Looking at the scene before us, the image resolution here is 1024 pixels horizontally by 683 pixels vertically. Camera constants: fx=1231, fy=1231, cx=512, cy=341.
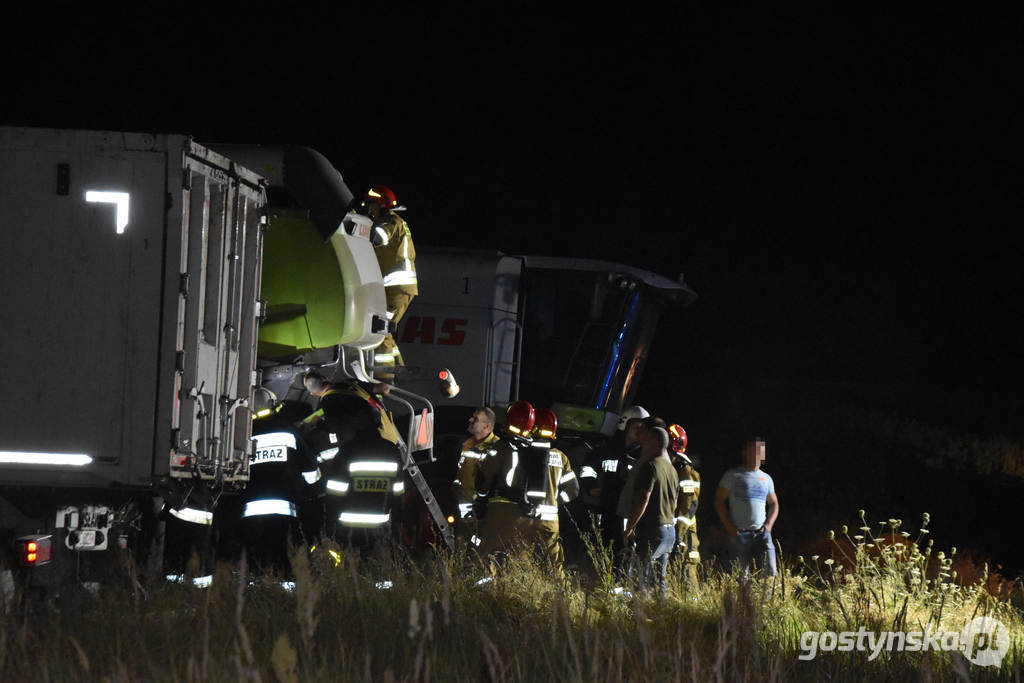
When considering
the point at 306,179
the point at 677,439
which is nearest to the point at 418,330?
the point at 677,439

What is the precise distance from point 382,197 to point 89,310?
11.9ft

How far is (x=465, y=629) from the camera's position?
573 cm

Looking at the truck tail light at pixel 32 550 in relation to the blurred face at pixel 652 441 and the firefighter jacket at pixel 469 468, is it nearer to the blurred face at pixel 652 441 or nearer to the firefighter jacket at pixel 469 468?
the firefighter jacket at pixel 469 468

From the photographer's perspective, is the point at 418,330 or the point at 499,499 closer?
the point at 499,499

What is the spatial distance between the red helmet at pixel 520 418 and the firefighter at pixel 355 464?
1.58 meters

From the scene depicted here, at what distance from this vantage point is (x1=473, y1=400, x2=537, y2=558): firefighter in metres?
9.24

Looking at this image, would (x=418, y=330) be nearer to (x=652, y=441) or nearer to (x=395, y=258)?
(x=395, y=258)

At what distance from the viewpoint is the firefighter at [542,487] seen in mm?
9234

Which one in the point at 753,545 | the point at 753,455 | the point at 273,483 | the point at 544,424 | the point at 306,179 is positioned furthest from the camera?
the point at 753,455

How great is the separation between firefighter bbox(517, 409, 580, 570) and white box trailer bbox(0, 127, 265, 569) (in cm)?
356

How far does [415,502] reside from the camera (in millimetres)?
9695

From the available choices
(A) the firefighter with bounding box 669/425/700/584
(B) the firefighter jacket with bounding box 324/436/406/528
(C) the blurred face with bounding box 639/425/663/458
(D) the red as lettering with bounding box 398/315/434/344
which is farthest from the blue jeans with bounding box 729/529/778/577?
(D) the red as lettering with bounding box 398/315/434/344

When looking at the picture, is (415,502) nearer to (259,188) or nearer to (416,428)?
(416,428)

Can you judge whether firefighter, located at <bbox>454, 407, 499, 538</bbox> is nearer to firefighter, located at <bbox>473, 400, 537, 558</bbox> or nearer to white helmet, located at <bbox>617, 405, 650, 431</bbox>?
firefighter, located at <bbox>473, 400, 537, 558</bbox>
